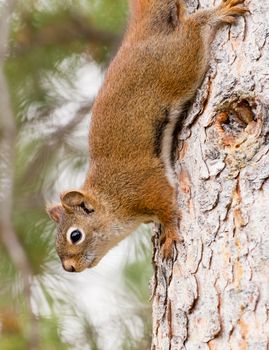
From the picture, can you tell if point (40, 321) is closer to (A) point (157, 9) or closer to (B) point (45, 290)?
(B) point (45, 290)

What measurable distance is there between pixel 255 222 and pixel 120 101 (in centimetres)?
61

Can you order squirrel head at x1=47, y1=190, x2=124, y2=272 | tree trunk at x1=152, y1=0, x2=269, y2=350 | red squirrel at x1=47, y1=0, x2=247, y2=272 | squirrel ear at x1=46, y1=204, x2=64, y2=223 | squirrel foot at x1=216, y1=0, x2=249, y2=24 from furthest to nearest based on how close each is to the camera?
squirrel ear at x1=46, y1=204, x2=64, y2=223 → squirrel head at x1=47, y1=190, x2=124, y2=272 → red squirrel at x1=47, y1=0, x2=247, y2=272 → squirrel foot at x1=216, y1=0, x2=249, y2=24 → tree trunk at x1=152, y1=0, x2=269, y2=350

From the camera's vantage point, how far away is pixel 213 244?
1.74 m

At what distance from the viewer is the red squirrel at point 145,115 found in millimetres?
1934

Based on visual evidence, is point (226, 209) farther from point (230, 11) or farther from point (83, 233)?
point (83, 233)

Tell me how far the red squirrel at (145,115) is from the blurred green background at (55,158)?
1.37 feet

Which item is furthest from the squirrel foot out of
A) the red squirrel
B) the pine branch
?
the pine branch

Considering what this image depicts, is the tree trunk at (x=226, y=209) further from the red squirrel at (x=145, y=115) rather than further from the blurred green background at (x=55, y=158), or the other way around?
the blurred green background at (x=55, y=158)

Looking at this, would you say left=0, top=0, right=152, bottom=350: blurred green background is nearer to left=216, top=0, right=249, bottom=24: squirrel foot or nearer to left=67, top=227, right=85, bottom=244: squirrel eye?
left=67, top=227, right=85, bottom=244: squirrel eye

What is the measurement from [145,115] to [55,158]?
2.88 ft

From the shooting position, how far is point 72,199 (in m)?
2.31

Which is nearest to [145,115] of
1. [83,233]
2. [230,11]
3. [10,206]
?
[230,11]

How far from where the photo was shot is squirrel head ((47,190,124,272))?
229 cm

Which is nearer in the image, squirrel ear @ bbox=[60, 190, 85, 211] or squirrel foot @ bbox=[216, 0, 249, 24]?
squirrel foot @ bbox=[216, 0, 249, 24]
